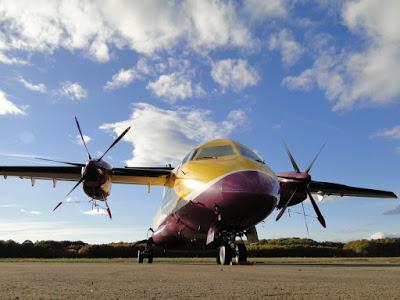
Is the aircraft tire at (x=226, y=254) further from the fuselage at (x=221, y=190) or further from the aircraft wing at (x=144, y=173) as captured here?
the aircraft wing at (x=144, y=173)

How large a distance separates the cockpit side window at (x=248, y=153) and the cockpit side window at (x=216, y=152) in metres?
0.34

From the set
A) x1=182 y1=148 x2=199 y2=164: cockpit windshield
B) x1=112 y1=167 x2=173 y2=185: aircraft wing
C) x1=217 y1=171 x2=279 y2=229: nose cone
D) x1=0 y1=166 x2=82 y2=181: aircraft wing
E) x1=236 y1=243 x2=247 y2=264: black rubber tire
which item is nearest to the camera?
x1=217 y1=171 x2=279 y2=229: nose cone

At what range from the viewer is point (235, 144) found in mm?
13930

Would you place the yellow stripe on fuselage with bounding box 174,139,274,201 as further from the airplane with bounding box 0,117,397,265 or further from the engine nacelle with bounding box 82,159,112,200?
the engine nacelle with bounding box 82,159,112,200

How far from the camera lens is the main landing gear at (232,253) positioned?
12.7m

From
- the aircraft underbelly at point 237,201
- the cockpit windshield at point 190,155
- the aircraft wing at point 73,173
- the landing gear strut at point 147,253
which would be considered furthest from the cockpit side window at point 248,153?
the landing gear strut at point 147,253

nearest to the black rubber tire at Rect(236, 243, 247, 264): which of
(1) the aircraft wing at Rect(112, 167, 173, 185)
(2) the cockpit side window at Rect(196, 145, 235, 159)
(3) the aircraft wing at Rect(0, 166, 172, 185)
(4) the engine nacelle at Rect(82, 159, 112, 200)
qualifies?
(2) the cockpit side window at Rect(196, 145, 235, 159)

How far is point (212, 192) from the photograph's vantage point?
12250mm

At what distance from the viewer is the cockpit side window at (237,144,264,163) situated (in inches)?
526

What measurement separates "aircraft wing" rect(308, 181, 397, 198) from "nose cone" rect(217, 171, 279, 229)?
1031 cm

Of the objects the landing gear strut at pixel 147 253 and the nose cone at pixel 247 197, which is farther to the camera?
the landing gear strut at pixel 147 253

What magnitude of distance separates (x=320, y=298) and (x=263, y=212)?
7852 millimetres

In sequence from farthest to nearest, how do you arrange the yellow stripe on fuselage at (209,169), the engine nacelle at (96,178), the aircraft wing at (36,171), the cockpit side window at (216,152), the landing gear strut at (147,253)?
the landing gear strut at (147,253), the aircraft wing at (36,171), the engine nacelle at (96,178), the cockpit side window at (216,152), the yellow stripe on fuselage at (209,169)

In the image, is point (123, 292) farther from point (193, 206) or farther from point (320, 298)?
point (193, 206)
